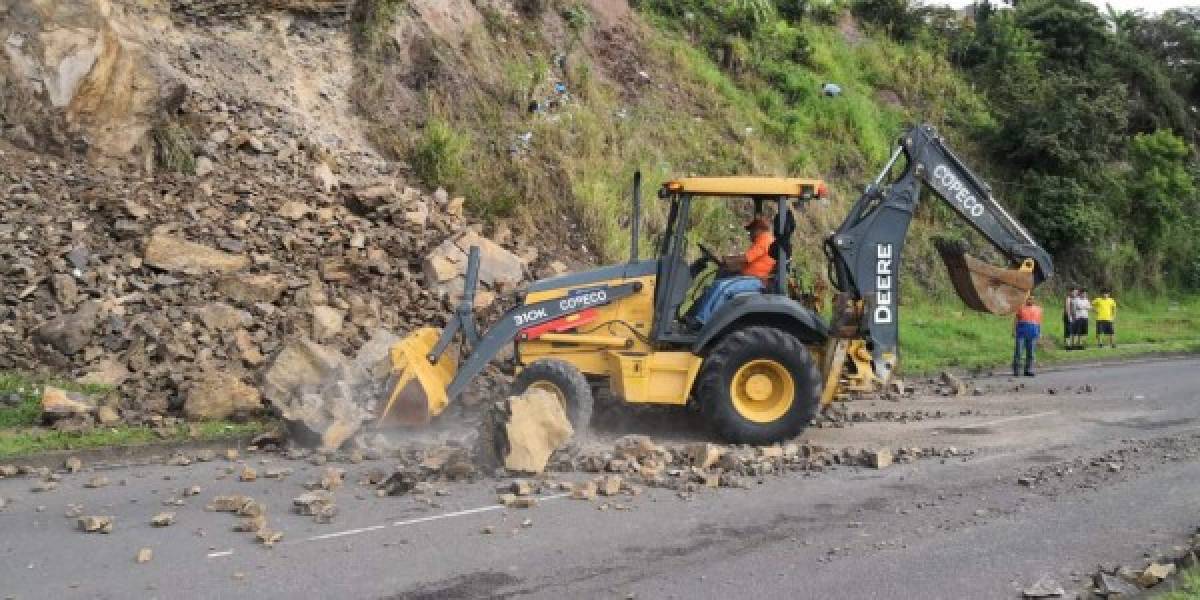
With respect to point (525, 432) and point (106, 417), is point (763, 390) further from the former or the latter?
point (106, 417)

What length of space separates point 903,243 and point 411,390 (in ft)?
16.2

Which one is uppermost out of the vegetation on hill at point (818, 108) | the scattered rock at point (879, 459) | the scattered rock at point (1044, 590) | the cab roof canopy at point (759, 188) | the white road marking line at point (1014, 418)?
the vegetation on hill at point (818, 108)

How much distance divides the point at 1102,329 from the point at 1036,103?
9022 mm

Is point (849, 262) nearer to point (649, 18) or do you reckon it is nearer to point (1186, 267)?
point (649, 18)

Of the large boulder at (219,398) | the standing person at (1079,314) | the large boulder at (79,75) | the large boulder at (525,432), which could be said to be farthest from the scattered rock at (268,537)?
the standing person at (1079,314)

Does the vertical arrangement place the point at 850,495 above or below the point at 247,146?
below

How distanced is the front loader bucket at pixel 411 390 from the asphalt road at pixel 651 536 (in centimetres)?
72

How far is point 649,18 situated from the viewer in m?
25.9

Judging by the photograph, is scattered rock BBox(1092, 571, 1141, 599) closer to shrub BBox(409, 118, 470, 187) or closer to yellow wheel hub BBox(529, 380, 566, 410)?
yellow wheel hub BBox(529, 380, 566, 410)

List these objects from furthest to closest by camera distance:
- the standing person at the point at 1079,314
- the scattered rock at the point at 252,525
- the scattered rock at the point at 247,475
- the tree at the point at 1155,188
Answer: the tree at the point at 1155,188, the standing person at the point at 1079,314, the scattered rock at the point at 247,475, the scattered rock at the point at 252,525

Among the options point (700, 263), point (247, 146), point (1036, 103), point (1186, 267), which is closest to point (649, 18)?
point (1036, 103)

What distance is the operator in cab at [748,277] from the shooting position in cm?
1050

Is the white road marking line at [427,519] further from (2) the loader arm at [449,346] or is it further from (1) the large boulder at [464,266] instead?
(1) the large boulder at [464,266]

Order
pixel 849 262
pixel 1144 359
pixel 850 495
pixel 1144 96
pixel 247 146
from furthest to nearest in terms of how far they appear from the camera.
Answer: pixel 1144 96, pixel 1144 359, pixel 247 146, pixel 849 262, pixel 850 495
